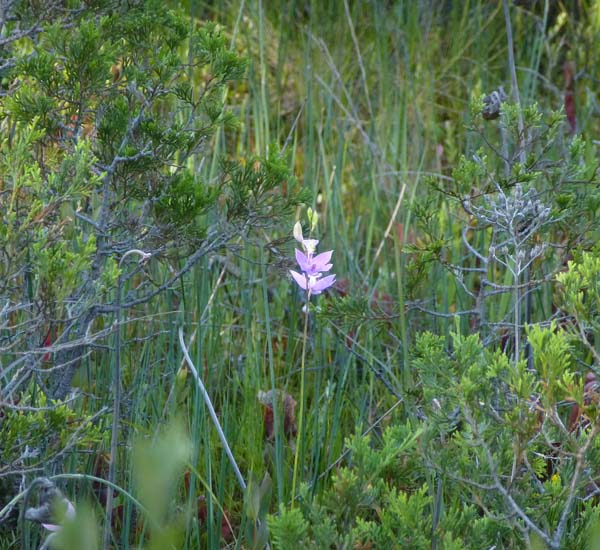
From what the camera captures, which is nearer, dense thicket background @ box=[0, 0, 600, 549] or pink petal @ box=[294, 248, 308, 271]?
dense thicket background @ box=[0, 0, 600, 549]

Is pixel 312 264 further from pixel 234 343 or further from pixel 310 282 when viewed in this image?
pixel 234 343

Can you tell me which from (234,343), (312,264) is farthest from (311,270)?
(234,343)

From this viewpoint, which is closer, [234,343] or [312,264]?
[312,264]

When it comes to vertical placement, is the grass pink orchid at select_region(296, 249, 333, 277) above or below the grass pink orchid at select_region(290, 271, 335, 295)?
above

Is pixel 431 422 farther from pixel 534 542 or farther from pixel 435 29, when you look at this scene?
pixel 435 29

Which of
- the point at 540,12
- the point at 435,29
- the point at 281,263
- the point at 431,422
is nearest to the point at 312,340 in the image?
the point at 281,263

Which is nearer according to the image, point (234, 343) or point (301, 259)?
point (301, 259)

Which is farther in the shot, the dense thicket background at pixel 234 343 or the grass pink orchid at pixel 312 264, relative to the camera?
the grass pink orchid at pixel 312 264

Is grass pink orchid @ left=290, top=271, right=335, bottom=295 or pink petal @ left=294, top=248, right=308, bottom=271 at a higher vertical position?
pink petal @ left=294, top=248, right=308, bottom=271

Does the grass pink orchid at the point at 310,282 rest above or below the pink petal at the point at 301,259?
below

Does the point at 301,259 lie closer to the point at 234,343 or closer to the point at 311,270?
the point at 311,270

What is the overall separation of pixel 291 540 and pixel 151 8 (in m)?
1.26

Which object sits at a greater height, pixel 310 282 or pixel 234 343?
pixel 310 282

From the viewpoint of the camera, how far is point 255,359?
2223 millimetres
